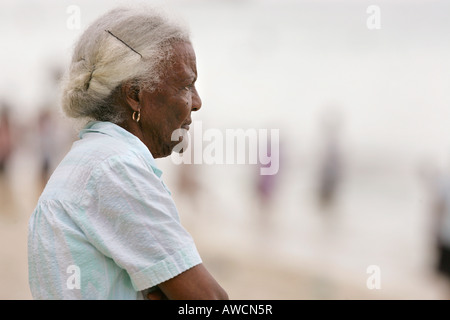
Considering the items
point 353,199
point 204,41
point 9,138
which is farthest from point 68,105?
point 204,41

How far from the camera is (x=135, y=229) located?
1.50 m

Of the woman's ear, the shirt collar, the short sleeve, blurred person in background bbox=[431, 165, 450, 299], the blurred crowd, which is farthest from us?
the blurred crowd

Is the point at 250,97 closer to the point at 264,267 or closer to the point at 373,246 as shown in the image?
the point at 373,246

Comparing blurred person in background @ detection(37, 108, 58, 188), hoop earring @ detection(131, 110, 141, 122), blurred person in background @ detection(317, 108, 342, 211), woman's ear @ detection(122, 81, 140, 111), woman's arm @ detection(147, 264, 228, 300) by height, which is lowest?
blurred person in background @ detection(317, 108, 342, 211)

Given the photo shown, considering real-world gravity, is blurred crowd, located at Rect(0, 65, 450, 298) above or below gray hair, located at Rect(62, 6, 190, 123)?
below

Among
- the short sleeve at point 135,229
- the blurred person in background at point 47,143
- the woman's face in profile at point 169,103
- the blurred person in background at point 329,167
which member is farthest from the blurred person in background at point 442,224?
the blurred person in background at point 47,143

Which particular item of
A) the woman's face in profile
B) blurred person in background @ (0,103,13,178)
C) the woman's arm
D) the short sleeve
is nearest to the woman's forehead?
the woman's face in profile

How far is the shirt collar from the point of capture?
1641mm

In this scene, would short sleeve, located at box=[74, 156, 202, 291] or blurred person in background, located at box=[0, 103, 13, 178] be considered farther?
blurred person in background, located at box=[0, 103, 13, 178]

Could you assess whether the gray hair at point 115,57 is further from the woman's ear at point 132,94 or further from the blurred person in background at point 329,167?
the blurred person in background at point 329,167

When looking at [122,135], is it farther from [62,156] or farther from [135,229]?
[62,156]

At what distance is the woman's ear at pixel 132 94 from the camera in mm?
1764

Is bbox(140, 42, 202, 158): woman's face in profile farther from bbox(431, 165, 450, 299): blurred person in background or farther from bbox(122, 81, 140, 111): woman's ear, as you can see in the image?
bbox(431, 165, 450, 299): blurred person in background
